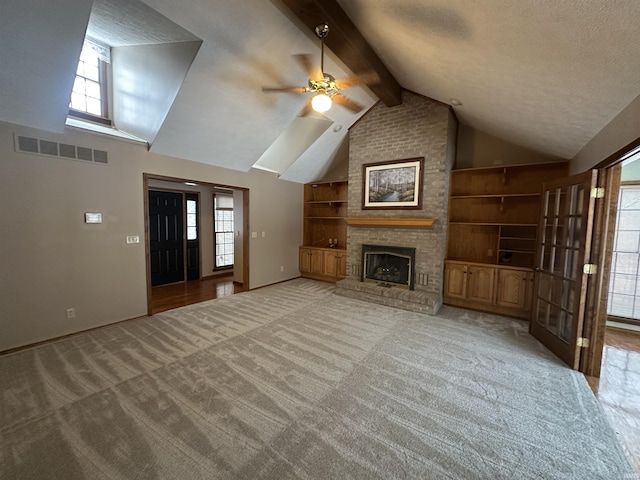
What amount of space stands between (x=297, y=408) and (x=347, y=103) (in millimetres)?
4491

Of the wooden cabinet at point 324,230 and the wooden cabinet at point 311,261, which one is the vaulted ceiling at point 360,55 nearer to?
the wooden cabinet at point 324,230

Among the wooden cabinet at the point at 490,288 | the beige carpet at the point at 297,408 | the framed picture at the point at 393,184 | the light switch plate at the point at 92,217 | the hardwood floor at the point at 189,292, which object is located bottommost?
the hardwood floor at the point at 189,292

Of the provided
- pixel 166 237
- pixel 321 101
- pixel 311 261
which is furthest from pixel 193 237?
pixel 321 101

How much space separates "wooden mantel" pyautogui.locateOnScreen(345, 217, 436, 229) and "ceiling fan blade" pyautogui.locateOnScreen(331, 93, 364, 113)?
6.76 ft

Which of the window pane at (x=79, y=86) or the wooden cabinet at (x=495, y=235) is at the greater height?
the window pane at (x=79, y=86)

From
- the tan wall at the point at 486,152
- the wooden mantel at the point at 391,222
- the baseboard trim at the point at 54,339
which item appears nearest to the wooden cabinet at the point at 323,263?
the wooden mantel at the point at 391,222

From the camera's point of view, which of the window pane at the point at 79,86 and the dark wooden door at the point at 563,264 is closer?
the dark wooden door at the point at 563,264

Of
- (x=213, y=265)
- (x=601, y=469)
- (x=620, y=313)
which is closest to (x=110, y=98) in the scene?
(x=213, y=265)

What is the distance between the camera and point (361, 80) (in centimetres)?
361

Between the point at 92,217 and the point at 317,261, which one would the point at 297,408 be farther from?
the point at 317,261

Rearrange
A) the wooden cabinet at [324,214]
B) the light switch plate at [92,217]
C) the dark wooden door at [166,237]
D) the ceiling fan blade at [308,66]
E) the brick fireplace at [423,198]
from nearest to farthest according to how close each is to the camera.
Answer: the ceiling fan blade at [308,66] < the light switch plate at [92,217] < the brick fireplace at [423,198] < the dark wooden door at [166,237] < the wooden cabinet at [324,214]

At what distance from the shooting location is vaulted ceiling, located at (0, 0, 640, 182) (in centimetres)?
176

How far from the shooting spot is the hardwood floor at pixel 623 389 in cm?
186

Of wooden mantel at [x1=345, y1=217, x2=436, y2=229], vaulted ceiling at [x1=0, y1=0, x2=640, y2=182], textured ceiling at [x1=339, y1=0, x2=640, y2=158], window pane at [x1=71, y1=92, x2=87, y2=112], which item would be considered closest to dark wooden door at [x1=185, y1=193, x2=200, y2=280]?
vaulted ceiling at [x1=0, y1=0, x2=640, y2=182]
